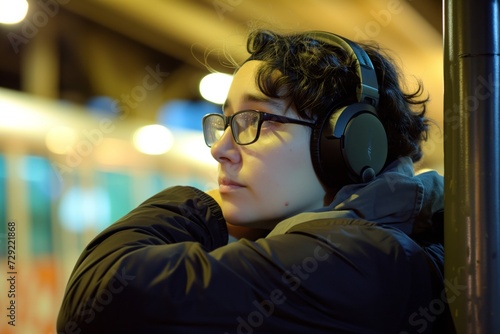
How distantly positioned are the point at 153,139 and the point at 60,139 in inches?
31.7

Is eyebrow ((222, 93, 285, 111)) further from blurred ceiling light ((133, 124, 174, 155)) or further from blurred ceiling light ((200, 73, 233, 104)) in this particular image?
blurred ceiling light ((200, 73, 233, 104))

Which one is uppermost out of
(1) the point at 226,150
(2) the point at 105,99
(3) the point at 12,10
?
(3) the point at 12,10

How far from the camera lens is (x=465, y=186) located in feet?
2.80

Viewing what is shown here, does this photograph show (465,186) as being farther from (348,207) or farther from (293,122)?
(293,122)

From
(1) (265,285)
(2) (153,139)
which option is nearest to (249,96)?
(1) (265,285)

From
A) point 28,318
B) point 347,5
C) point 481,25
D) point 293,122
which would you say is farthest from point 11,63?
point 481,25

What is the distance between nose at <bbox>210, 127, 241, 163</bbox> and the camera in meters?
1.25

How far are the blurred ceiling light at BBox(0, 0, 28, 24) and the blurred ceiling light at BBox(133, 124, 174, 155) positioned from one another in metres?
0.98

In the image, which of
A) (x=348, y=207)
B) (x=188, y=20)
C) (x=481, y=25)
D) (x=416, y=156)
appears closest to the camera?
(x=481, y=25)

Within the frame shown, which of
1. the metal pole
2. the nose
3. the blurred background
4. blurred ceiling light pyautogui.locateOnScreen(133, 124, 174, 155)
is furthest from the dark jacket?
blurred ceiling light pyautogui.locateOnScreen(133, 124, 174, 155)

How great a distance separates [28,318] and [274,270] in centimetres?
171

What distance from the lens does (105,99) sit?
3.21 metres

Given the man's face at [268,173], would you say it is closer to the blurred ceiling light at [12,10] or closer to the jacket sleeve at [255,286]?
the jacket sleeve at [255,286]

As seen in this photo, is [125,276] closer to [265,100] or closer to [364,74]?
Answer: [265,100]
